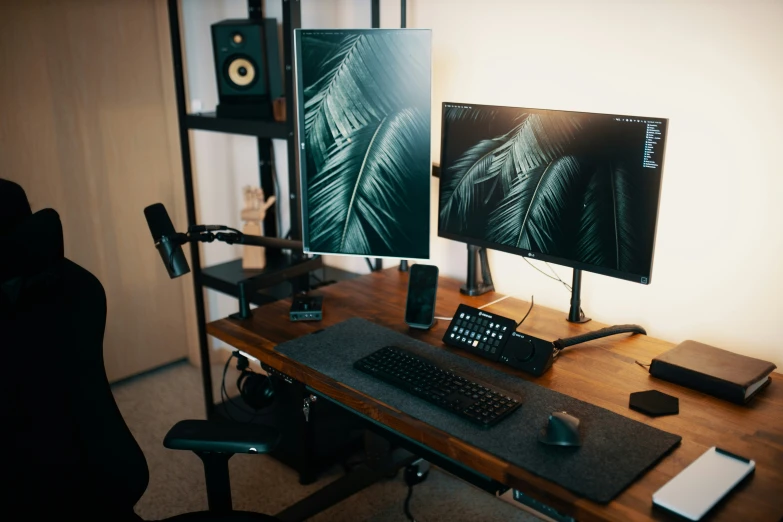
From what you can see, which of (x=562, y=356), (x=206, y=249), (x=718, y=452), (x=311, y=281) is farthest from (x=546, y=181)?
(x=206, y=249)

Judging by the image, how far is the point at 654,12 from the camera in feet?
5.63

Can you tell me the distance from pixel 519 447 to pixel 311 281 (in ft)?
4.84

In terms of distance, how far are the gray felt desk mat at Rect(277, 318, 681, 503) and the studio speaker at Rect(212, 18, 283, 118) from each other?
0.97 meters

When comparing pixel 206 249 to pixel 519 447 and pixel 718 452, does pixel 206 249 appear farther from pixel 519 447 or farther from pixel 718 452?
pixel 718 452

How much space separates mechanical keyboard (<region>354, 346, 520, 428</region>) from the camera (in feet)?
4.65

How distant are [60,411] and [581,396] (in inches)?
40.7

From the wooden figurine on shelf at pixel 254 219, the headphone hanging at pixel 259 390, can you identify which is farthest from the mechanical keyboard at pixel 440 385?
the wooden figurine on shelf at pixel 254 219

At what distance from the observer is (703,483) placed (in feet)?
3.90

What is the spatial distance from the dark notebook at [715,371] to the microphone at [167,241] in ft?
3.83

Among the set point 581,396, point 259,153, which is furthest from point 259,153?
point 581,396

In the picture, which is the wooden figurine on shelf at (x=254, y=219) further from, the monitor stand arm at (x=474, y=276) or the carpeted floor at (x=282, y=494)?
the monitor stand arm at (x=474, y=276)

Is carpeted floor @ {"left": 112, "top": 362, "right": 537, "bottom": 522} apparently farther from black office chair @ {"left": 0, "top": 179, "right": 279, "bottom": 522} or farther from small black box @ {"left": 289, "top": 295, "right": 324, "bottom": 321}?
black office chair @ {"left": 0, "top": 179, "right": 279, "bottom": 522}

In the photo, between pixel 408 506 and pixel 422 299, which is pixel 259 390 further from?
pixel 422 299

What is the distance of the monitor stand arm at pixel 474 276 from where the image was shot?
2.06 m
